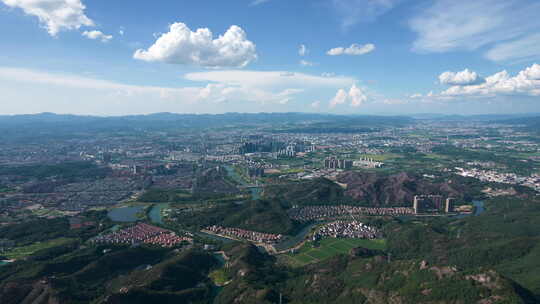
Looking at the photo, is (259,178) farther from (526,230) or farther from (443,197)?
(526,230)

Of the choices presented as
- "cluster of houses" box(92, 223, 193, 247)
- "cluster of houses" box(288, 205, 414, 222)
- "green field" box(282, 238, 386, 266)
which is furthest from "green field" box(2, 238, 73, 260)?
"cluster of houses" box(288, 205, 414, 222)

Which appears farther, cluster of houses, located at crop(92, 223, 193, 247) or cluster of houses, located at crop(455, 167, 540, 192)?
cluster of houses, located at crop(455, 167, 540, 192)

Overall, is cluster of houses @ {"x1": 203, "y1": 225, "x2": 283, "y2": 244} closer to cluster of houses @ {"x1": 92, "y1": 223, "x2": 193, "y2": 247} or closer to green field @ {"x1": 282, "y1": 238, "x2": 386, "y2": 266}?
green field @ {"x1": 282, "y1": 238, "x2": 386, "y2": 266}

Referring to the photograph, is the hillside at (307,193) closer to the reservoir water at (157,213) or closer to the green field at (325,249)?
the green field at (325,249)

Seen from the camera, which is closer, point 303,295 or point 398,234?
point 303,295

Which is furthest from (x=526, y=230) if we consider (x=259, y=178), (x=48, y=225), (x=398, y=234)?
(x=48, y=225)

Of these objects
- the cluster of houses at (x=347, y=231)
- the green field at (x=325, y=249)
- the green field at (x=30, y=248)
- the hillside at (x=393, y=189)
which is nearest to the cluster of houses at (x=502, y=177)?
A: the hillside at (x=393, y=189)
